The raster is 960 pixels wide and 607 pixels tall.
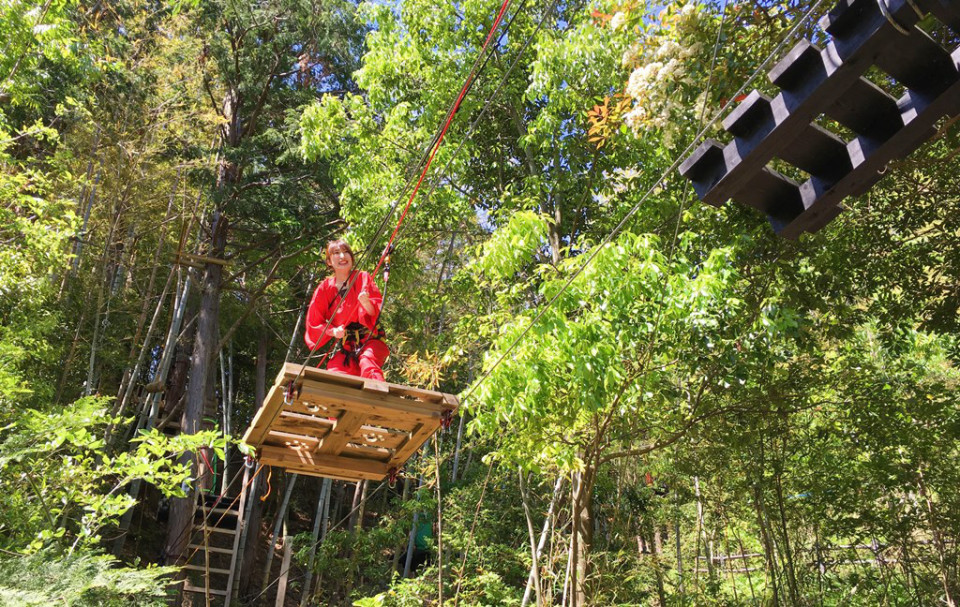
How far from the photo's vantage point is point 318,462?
12.3ft

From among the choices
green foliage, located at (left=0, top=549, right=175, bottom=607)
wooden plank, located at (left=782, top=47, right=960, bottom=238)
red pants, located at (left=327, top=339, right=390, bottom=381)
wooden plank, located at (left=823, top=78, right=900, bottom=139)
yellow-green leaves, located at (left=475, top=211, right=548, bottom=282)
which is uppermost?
yellow-green leaves, located at (left=475, top=211, right=548, bottom=282)

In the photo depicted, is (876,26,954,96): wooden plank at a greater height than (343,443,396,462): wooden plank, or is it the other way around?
(876,26,954,96): wooden plank

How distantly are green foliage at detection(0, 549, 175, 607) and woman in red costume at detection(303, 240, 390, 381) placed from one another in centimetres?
134

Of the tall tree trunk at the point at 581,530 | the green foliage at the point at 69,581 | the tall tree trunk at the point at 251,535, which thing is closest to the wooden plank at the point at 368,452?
the green foliage at the point at 69,581

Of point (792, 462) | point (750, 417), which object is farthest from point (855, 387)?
point (792, 462)

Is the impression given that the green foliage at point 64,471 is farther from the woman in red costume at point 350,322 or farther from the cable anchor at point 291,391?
the cable anchor at point 291,391

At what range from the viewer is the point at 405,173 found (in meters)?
5.68

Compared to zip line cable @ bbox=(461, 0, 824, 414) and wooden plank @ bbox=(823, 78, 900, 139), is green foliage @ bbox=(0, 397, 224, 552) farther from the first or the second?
wooden plank @ bbox=(823, 78, 900, 139)

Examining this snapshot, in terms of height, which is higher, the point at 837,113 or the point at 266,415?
the point at 837,113

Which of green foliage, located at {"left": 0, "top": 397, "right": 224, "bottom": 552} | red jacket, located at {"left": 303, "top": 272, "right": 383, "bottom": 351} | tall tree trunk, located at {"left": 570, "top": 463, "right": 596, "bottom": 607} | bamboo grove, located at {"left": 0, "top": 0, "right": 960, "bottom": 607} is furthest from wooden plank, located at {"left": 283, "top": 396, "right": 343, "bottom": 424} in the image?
tall tree trunk, located at {"left": 570, "top": 463, "right": 596, "bottom": 607}

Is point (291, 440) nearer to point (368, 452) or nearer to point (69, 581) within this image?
point (368, 452)

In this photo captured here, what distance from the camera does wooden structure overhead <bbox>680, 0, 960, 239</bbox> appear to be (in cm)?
186

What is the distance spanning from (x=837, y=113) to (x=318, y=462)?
292 cm

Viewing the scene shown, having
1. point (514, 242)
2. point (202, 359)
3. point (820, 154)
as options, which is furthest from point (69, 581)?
point (202, 359)
